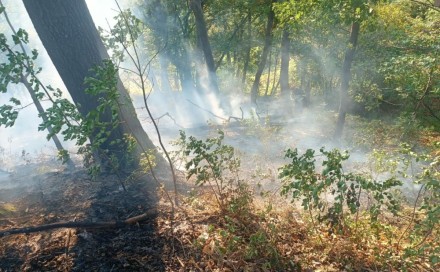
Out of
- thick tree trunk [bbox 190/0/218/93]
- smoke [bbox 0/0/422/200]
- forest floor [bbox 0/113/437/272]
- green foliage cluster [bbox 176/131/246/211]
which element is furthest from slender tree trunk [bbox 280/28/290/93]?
forest floor [bbox 0/113/437/272]

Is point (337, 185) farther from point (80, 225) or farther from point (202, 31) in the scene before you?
point (202, 31)

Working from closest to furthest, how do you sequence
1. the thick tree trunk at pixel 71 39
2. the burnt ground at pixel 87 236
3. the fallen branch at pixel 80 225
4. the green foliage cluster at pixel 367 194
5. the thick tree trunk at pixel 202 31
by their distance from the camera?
the green foliage cluster at pixel 367 194, the burnt ground at pixel 87 236, the fallen branch at pixel 80 225, the thick tree trunk at pixel 71 39, the thick tree trunk at pixel 202 31

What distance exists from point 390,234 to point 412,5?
1375 centimetres

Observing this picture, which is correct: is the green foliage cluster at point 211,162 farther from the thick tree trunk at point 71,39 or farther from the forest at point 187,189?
the thick tree trunk at point 71,39

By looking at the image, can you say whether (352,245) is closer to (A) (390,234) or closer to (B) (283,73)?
(A) (390,234)

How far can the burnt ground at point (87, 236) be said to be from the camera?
266cm

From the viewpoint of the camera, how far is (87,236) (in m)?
3.02

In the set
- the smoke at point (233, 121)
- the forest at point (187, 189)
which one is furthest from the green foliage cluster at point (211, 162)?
the smoke at point (233, 121)

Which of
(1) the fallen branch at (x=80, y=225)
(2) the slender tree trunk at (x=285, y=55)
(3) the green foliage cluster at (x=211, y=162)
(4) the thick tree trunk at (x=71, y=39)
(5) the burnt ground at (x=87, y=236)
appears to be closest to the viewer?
(5) the burnt ground at (x=87, y=236)

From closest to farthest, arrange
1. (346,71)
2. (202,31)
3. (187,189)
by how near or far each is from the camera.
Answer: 1. (187,189)
2. (346,71)
3. (202,31)

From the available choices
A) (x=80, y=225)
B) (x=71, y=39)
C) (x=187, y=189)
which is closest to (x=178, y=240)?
(x=80, y=225)

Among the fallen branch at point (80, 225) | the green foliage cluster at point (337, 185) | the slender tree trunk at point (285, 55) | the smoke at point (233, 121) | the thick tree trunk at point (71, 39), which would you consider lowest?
the smoke at point (233, 121)

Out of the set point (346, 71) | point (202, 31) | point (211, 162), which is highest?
point (202, 31)

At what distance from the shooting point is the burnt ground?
2658mm
